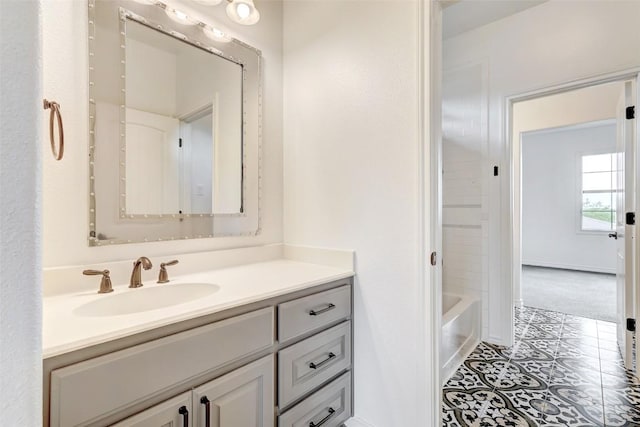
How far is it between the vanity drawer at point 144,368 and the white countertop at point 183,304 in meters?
0.06

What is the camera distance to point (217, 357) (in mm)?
1033

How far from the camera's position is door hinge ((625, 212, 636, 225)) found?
2.08 m

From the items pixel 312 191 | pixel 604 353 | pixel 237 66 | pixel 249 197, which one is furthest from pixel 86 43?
pixel 604 353

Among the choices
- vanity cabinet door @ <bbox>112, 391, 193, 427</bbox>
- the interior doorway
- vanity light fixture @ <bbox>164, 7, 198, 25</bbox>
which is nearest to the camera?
vanity cabinet door @ <bbox>112, 391, 193, 427</bbox>

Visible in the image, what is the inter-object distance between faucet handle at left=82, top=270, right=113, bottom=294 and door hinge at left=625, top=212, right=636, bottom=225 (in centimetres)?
314

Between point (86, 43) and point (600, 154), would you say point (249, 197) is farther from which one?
point (600, 154)

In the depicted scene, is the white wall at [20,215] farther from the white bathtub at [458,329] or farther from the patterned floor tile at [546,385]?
the white bathtub at [458,329]

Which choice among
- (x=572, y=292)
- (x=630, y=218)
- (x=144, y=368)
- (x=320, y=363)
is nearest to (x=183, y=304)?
(x=144, y=368)

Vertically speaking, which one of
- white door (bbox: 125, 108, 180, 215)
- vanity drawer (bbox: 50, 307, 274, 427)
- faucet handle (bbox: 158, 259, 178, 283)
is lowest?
vanity drawer (bbox: 50, 307, 274, 427)

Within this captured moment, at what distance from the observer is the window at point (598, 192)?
5168 millimetres

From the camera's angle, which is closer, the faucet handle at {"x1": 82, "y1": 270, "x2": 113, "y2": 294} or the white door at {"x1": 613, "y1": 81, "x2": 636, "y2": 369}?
the faucet handle at {"x1": 82, "y1": 270, "x2": 113, "y2": 294}

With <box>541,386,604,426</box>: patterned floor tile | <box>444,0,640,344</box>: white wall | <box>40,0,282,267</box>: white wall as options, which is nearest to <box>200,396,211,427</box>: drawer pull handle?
<box>40,0,282,267</box>: white wall

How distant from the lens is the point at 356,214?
5.27 feet

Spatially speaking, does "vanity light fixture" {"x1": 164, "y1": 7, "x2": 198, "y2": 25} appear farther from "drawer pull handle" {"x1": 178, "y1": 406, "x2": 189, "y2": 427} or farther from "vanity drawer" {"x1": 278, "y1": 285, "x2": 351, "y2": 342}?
"drawer pull handle" {"x1": 178, "y1": 406, "x2": 189, "y2": 427}
